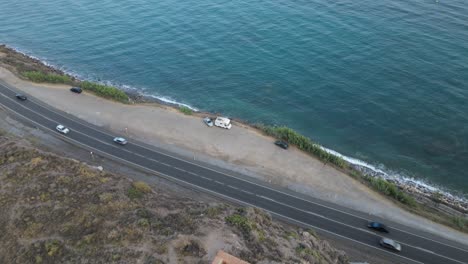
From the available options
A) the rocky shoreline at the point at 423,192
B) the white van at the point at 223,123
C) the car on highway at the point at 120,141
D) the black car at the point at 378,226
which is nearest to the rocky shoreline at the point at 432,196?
the rocky shoreline at the point at 423,192

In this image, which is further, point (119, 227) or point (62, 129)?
point (62, 129)

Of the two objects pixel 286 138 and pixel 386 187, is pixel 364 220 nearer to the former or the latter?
pixel 386 187

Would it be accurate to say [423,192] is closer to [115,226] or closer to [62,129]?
[115,226]

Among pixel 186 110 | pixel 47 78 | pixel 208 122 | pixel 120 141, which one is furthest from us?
pixel 47 78

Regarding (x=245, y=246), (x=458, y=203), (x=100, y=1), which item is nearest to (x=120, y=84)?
(x=100, y=1)

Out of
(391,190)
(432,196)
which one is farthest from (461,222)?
(391,190)

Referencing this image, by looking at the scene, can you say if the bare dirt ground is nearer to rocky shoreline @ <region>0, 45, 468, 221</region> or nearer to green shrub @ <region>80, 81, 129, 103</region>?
rocky shoreline @ <region>0, 45, 468, 221</region>
